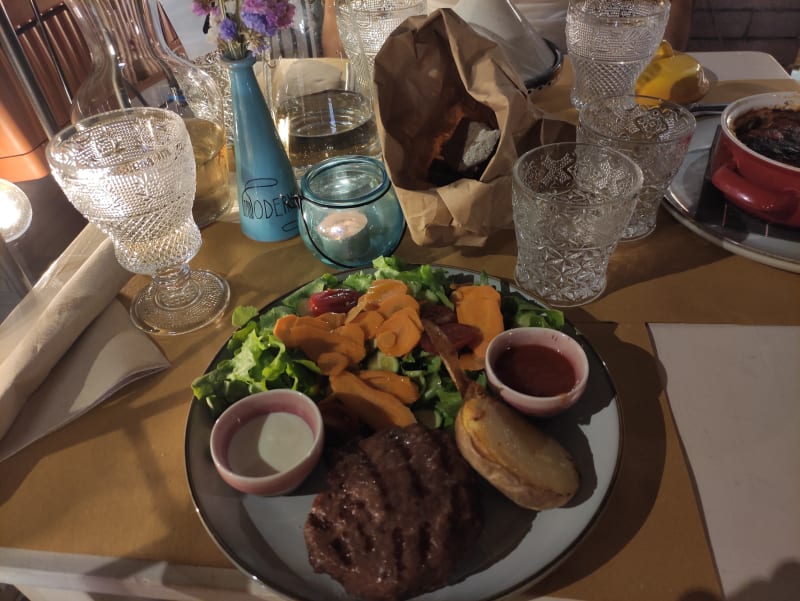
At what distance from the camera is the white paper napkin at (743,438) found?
2.10 ft

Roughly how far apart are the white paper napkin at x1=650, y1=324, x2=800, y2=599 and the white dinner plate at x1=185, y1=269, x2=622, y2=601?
13 centimetres

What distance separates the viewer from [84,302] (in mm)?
962

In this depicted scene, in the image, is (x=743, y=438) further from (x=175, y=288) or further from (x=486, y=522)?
(x=175, y=288)

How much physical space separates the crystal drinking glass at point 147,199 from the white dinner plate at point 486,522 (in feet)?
0.98

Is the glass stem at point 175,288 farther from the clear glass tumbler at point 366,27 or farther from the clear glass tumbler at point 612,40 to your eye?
the clear glass tumbler at point 612,40

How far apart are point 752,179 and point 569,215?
0.37m

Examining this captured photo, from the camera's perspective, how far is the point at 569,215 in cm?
89

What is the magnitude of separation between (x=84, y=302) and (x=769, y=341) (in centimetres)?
109

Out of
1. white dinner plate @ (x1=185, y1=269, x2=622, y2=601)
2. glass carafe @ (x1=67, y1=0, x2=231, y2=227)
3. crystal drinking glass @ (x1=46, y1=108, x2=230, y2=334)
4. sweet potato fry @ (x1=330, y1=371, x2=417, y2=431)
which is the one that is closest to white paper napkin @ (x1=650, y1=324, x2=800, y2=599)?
white dinner plate @ (x1=185, y1=269, x2=622, y2=601)

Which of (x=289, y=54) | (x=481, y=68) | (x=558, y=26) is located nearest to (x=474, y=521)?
(x=481, y=68)

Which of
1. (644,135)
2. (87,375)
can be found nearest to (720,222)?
(644,135)

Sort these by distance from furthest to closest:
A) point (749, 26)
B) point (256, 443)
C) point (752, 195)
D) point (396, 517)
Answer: point (749, 26) < point (752, 195) < point (256, 443) < point (396, 517)

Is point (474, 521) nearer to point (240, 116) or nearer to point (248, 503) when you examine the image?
point (248, 503)

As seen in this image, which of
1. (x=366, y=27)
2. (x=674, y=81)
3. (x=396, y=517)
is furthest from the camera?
(x=674, y=81)
